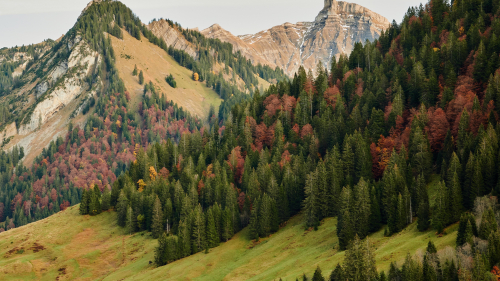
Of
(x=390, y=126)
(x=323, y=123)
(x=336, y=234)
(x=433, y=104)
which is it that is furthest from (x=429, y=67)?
(x=336, y=234)

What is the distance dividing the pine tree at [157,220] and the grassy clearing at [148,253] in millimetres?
2808

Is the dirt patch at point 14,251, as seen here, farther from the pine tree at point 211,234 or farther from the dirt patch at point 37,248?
the pine tree at point 211,234

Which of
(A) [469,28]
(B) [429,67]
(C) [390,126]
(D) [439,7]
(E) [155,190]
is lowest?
(E) [155,190]

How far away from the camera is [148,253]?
401ft

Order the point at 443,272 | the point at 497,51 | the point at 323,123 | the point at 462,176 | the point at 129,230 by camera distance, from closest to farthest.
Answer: the point at 443,272 → the point at 462,176 → the point at 497,51 → the point at 129,230 → the point at 323,123

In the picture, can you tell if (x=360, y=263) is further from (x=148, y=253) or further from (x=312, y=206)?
(x=148, y=253)

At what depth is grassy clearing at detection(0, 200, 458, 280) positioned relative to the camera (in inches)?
3255

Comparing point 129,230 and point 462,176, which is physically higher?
point 462,176

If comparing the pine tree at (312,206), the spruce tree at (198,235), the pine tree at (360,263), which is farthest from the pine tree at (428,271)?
the spruce tree at (198,235)

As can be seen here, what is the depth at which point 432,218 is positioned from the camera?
3174 inches

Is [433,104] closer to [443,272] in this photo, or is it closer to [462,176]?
[462,176]

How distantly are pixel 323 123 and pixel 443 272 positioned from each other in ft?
296

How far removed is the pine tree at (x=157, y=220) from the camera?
434ft

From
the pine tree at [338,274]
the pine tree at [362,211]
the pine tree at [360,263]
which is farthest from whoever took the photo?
the pine tree at [362,211]
